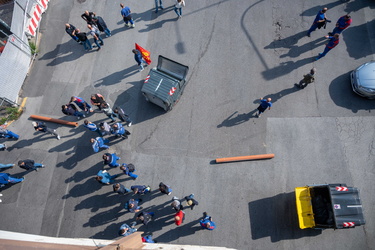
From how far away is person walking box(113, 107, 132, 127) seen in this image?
402 inches

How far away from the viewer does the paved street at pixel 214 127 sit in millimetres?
9617

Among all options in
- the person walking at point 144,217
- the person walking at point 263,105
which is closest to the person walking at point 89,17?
the person walking at point 263,105

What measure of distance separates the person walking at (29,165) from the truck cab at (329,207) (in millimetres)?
11476

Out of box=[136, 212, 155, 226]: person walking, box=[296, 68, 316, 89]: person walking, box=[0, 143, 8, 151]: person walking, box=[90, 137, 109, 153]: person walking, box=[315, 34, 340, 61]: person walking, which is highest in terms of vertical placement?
box=[315, 34, 340, 61]: person walking

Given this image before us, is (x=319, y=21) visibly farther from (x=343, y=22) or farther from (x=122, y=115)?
(x=122, y=115)

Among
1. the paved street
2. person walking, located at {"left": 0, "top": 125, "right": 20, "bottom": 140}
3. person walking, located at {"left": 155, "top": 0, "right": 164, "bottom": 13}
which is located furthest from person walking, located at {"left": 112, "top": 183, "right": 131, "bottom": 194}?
person walking, located at {"left": 155, "top": 0, "right": 164, "bottom": 13}

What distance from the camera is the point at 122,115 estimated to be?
34.0ft

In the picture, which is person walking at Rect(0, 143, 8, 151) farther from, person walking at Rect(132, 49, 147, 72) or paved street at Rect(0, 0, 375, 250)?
person walking at Rect(132, 49, 147, 72)

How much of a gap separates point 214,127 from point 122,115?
14.7ft

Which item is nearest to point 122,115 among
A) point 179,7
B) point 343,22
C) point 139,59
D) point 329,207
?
point 139,59

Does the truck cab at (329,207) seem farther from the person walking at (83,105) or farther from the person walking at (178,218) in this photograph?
the person walking at (83,105)

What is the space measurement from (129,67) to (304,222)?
1119 cm

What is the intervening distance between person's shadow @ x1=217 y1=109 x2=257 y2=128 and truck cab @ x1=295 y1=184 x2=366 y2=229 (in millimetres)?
3960

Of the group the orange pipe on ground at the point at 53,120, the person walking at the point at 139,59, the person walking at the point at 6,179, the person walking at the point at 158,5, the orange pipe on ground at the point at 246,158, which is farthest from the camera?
the person walking at the point at 158,5
